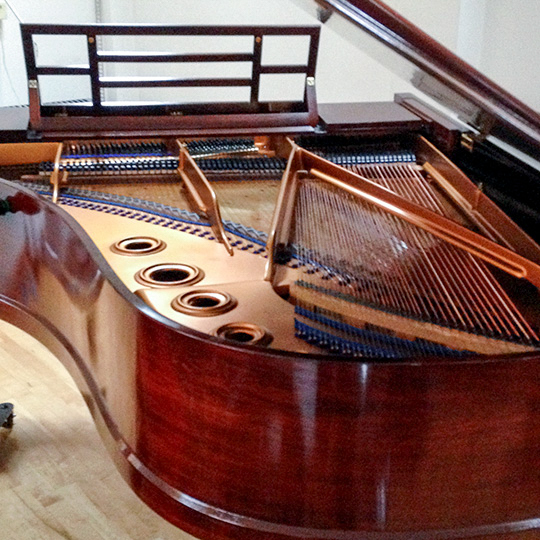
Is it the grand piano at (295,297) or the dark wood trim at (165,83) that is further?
the dark wood trim at (165,83)

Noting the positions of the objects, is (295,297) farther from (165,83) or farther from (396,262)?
(165,83)

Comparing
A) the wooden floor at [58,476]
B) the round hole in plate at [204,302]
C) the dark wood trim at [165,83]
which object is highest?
the dark wood trim at [165,83]

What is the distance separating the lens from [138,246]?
2.06m

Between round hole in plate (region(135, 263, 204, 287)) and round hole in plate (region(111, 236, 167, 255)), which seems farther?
round hole in plate (region(111, 236, 167, 255))

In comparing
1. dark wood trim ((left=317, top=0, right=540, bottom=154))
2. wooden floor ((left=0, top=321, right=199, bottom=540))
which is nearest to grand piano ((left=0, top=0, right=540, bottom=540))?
dark wood trim ((left=317, top=0, right=540, bottom=154))

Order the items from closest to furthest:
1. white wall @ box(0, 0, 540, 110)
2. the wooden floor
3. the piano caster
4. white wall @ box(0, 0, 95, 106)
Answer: the wooden floor
the piano caster
white wall @ box(0, 0, 540, 110)
white wall @ box(0, 0, 95, 106)

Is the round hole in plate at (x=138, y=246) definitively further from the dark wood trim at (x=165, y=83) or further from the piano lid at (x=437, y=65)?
the piano lid at (x=437, y=65)

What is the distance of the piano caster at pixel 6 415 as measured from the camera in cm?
268

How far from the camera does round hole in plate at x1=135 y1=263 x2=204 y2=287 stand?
1.76 m

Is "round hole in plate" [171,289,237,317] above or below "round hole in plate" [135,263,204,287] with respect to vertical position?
above

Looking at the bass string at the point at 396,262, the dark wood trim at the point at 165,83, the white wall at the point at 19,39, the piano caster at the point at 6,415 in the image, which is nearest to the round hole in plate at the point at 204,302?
the bass string at the point at 396,262

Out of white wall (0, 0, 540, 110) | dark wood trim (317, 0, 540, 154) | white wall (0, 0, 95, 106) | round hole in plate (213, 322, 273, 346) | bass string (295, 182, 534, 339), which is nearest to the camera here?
dark wood trim (317, 0, 540, 154)

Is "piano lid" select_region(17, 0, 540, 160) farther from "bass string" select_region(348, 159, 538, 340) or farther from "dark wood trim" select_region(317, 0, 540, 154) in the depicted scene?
"bass string" select_region(348, 159, 538, 340)

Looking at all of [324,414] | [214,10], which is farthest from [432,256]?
[214,10]
